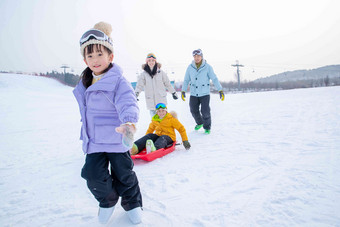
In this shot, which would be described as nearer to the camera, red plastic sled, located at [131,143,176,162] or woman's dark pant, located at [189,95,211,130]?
red plastic sled, located at [131,143,176,162]

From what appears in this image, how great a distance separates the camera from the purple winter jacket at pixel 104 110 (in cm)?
163

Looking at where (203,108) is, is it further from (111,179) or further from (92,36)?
(92,36)

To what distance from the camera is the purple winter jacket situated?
1.63 m

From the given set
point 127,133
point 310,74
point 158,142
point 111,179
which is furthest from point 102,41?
point 310,74

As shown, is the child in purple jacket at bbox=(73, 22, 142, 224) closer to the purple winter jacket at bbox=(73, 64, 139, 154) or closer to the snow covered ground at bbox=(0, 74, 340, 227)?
the purple winter jacket at bbox=(73, 64, 139, 154)

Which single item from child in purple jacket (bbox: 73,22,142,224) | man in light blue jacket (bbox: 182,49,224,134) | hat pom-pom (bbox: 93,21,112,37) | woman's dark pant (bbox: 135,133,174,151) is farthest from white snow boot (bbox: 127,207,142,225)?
man in light blue jacket (bbox: 182,49,224,134)

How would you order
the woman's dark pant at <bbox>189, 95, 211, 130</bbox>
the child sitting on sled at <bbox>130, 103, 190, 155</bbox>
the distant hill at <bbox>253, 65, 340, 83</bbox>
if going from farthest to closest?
Answer: the distant hill at <bbox>253, 65, 340, 83</bbox>
the woman's dark pant at <bbox>189, 95, 211, 130</bbox>
the child sitting on sled at <bbox>130, 103, 190, 155</bbox>

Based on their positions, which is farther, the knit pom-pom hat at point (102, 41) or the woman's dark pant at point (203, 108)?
the woman's dark pant at point (203, 108)

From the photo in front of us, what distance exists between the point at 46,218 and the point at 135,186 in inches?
33.7

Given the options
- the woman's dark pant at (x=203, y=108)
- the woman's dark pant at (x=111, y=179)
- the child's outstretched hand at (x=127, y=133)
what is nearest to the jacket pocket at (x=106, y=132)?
the woman's dark pant at (x=111, y=179)

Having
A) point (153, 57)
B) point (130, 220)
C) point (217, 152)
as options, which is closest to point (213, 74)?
point (153, 57)

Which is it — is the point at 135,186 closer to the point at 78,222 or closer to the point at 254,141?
the point at 78,222

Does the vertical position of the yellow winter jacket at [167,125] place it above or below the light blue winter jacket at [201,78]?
below

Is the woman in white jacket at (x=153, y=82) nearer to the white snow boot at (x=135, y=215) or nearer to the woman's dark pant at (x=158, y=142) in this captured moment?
the woman's dark pant at (x=158, y=142)
